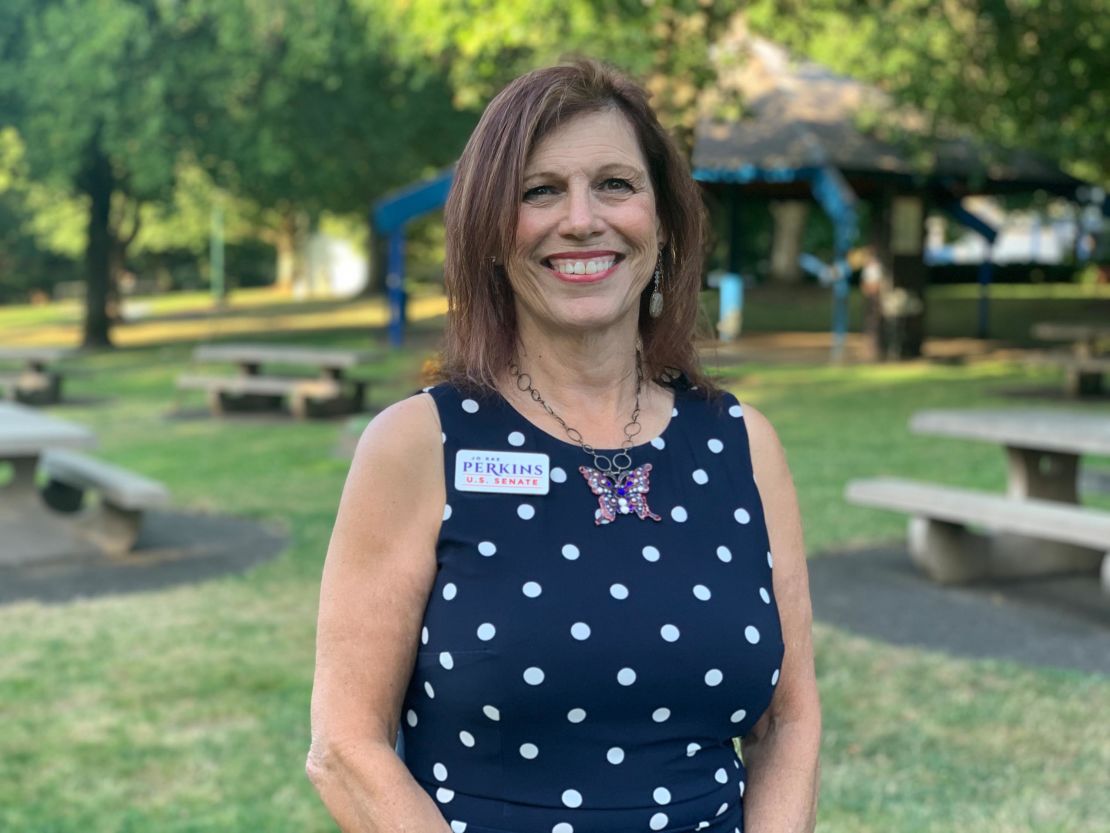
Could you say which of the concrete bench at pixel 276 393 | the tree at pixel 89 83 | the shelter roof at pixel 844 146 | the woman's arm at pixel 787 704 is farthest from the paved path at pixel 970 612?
→ the tree at pixel 89 83

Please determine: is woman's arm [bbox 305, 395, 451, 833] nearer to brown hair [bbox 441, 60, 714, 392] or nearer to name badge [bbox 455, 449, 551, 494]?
name badge [bbox 455, 449, 551, 494]

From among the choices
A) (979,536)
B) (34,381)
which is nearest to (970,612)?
(979,536)

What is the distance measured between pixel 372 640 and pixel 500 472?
298 mm

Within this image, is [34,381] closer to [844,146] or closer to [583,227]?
[844,146]

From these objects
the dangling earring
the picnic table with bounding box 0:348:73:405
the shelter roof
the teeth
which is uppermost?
the shelter roof

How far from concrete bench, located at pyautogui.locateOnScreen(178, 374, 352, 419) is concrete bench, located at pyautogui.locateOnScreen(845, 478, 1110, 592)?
27.6 feet

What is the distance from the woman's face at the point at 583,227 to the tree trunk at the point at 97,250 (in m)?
22.9

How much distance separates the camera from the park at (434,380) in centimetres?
482

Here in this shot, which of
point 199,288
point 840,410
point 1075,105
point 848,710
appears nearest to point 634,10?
point 840,410

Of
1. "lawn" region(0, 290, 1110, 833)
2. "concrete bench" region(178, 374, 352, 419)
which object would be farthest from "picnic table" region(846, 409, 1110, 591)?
"concrete bench" region(178, 374, 352, 419)

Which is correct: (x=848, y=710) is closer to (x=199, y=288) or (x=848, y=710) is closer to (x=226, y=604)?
(x=226, y=604)

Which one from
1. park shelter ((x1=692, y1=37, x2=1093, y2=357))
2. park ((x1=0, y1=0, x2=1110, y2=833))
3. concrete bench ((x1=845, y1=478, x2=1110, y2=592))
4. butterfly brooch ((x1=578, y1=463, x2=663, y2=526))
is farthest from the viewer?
park shelter ((x1=692, y1=37, x2=1093, y2=357))

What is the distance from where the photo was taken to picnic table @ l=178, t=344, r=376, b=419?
14.9 meters

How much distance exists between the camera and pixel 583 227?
2152 millimetres
